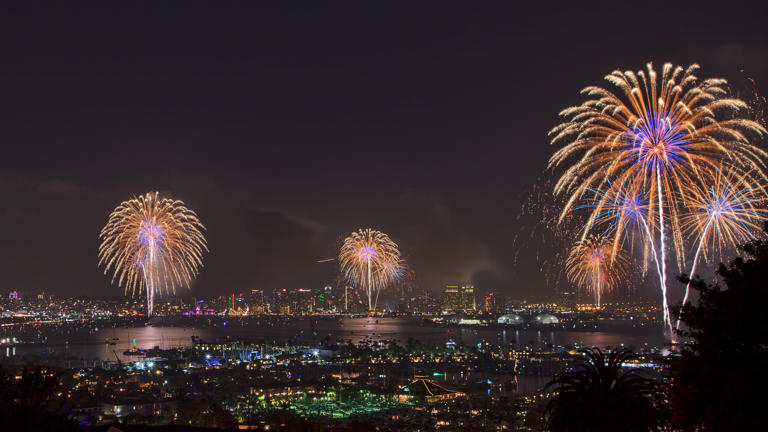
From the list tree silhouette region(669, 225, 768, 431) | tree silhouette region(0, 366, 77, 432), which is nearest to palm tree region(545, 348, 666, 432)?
tree silhouette region(669, 225, 768, 431)

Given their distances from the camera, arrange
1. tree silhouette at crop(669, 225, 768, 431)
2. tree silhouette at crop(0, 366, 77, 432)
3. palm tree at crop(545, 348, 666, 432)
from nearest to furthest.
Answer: tree silhouette at crop(0, 366, 77, 432)
tree silhouette at crop(669, 225, 768, 431)
palm tree at crop(545, 348, 666, 432)

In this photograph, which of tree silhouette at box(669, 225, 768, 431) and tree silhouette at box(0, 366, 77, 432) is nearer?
tree silhouette at box(0, 366, 77, 432)

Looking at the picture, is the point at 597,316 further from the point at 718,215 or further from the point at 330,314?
the point at 718,215

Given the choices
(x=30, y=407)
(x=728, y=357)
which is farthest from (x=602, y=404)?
(x=30, y=407)

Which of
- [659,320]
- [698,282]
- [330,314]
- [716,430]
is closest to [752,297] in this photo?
[698,282]

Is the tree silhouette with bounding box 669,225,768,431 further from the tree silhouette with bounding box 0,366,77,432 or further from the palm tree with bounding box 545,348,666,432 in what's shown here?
the tree silhouette with bounding box 0,366,77,432

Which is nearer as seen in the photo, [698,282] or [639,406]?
[639,406]
